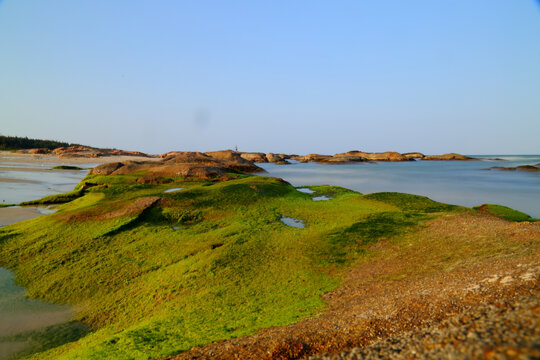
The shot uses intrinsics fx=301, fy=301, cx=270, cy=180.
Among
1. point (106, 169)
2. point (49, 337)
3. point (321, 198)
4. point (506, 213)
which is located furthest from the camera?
point (106, 169)

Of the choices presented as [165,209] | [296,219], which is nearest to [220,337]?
[296,219]

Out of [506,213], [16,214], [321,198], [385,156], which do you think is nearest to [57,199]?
[16,214]

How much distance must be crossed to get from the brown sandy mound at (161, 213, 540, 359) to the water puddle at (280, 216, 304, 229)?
745 centimetres

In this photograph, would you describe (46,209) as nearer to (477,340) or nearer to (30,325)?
(30,325)

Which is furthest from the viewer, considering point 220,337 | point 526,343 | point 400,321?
point 220,337

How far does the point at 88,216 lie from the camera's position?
76.0ft

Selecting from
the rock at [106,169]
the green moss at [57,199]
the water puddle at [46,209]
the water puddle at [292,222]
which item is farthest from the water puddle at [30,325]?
the rock at [106,169]

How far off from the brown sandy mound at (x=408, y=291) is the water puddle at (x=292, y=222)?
745 centimetres

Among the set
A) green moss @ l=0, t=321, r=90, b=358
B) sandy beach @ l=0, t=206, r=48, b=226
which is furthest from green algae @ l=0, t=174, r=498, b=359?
sandy beach @ l=0, t=206, r=48, b=226

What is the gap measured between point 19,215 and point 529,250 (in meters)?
35.8

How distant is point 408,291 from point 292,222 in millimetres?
13344

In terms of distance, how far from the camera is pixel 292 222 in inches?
923

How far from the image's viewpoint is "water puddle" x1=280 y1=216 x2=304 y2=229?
22.5 metres

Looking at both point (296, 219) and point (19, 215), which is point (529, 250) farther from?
point (19, 215)
